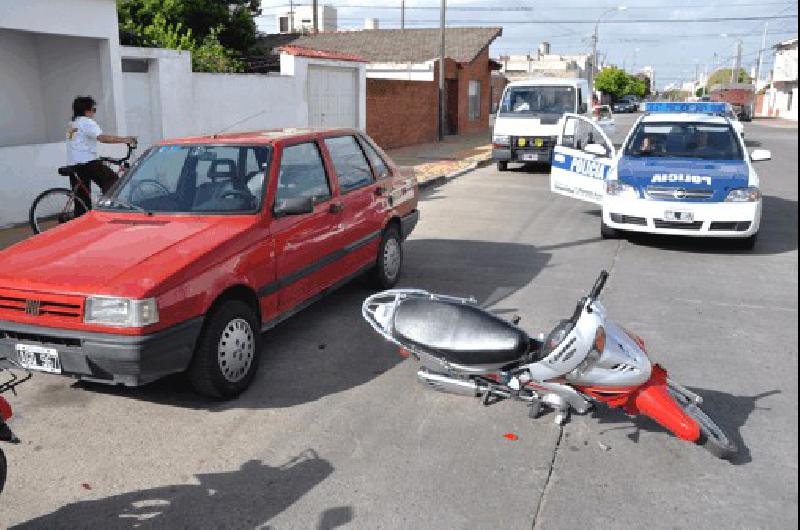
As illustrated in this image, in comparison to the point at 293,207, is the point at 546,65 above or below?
above

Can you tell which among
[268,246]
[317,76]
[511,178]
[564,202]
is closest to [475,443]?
[268,246]

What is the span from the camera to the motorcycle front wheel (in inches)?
147

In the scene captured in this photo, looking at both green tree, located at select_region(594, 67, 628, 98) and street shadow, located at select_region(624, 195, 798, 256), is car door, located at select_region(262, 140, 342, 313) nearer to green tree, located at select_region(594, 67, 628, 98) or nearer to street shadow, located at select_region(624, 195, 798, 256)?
street shadow, located at select_region(624, 195, 798, 256)

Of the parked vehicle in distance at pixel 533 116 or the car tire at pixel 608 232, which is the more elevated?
the parked vehicle in distance at pixel 533 116

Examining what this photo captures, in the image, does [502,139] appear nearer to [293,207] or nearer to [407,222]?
[407,222]

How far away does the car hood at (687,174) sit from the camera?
836 cm

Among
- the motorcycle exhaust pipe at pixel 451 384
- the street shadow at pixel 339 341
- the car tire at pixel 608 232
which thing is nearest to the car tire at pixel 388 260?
the street shadow at pixel 339 341

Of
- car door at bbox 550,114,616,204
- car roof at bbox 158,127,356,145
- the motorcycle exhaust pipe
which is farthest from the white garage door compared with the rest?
the motorcycle exhaust pipe

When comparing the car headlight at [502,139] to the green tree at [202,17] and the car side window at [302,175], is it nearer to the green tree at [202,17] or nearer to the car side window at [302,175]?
the green tree at [202,17]

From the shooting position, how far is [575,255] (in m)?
8.55

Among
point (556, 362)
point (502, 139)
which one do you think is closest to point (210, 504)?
point (556, 362)

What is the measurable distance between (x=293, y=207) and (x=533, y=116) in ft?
44.0

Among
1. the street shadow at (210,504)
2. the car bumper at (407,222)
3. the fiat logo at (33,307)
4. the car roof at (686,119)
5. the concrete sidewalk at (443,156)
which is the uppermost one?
the car roof at (686,119)

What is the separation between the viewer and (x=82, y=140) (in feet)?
27.5
